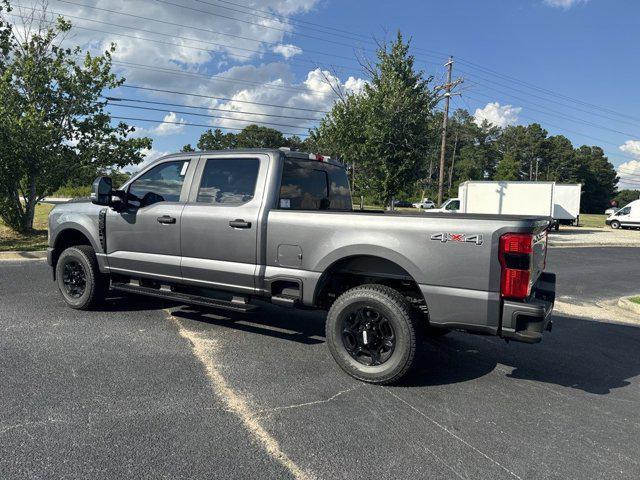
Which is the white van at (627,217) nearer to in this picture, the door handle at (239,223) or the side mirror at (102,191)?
the door handle at (239,223)

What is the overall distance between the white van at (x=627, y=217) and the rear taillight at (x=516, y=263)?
3935 cm

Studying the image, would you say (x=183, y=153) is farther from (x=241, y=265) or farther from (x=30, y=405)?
(x=30, y=405)

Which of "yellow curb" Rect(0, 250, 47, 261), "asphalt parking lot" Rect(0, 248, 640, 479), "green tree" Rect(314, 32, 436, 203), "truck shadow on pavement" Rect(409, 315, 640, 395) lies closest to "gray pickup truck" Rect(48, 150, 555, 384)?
"truck shadow on pavement" Rect(409, 315, 640, 395)

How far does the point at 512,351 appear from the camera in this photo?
16.3 feet

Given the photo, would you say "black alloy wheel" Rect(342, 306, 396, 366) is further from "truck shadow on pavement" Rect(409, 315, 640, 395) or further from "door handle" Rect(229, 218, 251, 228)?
"door handle" Rect(229, 218, 251, 228)

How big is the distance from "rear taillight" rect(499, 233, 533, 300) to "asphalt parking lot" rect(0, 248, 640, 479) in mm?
947

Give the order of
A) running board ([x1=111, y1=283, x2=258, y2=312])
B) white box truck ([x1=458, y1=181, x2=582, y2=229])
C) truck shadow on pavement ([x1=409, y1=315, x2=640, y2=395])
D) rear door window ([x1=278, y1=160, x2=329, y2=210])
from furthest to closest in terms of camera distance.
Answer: white box truck ([x1=458, y1=181, x2=582, y2=229]) < rear door window ([x1=278, y1=160, x2=329, y2=210]) < running board ([x1=111, y1=283, x2=258, y2=312]) < truck shadow on pavement ([x1=409, y1=315, x2=640, y2=395])

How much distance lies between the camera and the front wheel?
375cm

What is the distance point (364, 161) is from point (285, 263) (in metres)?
14.3

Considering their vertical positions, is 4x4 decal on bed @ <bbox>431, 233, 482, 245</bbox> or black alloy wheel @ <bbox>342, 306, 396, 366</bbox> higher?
4x4 decal on bed @ <bbox>431, 233, 482, 245</bbox>

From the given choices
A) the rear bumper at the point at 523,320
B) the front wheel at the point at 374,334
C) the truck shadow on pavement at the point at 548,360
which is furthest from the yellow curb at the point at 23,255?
the rear bumper at the point at 523,320

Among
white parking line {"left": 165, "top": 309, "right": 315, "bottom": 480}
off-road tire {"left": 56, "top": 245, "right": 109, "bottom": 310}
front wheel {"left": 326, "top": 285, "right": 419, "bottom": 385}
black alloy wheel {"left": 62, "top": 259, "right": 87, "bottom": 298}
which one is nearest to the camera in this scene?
white parking line {"left": 165, "top": 309, "right": 315, "bottom": 480}

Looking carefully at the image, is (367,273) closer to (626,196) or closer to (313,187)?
(313,187)

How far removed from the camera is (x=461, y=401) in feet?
12.0
